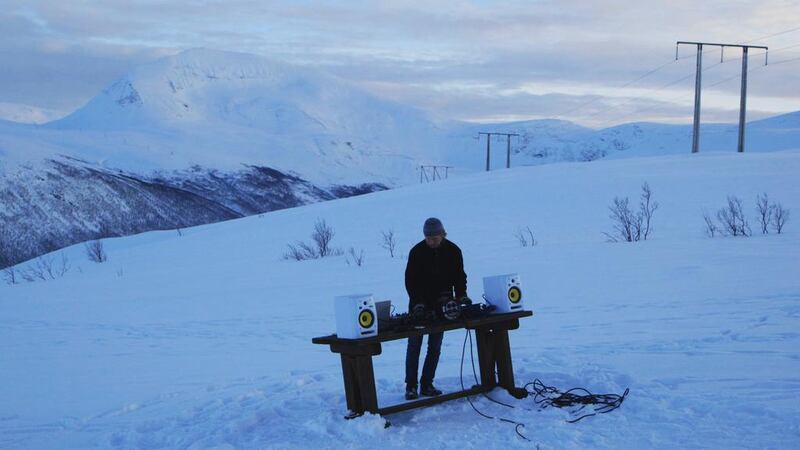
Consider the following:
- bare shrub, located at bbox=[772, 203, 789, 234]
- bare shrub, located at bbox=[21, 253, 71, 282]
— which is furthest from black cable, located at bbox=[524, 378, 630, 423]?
bare shrub, located at bbox=[21, 253, 71, 282]

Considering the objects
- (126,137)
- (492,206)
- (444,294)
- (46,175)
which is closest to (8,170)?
(46,175)

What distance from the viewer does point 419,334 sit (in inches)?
316

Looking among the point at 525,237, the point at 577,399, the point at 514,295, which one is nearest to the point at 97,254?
the point at 525,237

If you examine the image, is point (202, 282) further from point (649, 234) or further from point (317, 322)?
point (649, 234)

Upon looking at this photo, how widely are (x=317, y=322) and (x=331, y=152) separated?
567 feet

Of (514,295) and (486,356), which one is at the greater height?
(514,295)

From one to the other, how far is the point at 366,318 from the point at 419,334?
1.72 feet

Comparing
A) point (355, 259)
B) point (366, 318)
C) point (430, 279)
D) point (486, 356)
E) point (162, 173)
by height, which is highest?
point (162, 173)

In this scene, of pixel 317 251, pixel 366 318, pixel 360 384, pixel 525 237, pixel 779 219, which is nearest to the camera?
pixel 366 318

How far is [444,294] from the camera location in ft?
27.9

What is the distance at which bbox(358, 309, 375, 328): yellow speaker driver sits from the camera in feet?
25.5

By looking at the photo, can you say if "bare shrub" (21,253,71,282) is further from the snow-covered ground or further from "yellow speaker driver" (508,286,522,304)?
"yellow speaker driver" (508,286,522,304)

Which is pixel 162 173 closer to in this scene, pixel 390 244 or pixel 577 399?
pixel 390 244

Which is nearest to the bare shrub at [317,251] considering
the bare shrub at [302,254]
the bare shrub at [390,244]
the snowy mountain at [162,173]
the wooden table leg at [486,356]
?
the bare shrub at [302,254]
